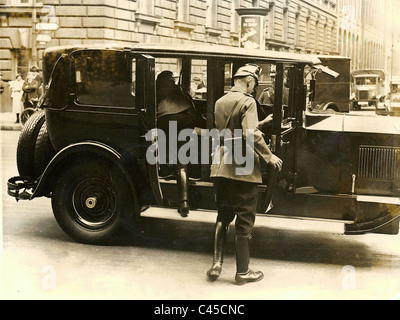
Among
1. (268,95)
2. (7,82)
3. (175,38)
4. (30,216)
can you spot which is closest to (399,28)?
(268,95)

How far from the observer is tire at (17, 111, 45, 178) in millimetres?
5914

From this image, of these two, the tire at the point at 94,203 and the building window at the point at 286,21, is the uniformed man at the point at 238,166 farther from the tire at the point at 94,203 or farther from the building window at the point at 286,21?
the building window at the point at 286,21

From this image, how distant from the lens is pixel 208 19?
19.9ft

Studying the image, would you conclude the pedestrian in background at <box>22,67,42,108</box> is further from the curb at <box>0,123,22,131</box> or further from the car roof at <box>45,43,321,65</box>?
the car roof at <box>45,43,321,65</box>

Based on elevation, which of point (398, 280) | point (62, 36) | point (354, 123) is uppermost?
point (62, 36)

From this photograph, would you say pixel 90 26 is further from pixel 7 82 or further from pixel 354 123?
pixel 354 123

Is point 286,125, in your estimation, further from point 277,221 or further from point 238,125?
point 277,221

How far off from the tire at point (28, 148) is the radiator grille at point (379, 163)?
320 cm

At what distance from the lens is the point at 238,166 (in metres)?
4.76

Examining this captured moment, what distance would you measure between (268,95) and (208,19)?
3.55 feet

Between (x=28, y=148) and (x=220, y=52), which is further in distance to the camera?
(x=28, y=148)

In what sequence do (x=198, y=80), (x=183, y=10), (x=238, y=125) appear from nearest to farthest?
(x=238, y=125)
(x=198, y=80)
(x=183, y=10)

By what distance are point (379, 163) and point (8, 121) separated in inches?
136

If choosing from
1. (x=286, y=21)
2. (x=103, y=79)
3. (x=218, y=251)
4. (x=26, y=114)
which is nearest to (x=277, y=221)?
(x=218, y=251)
